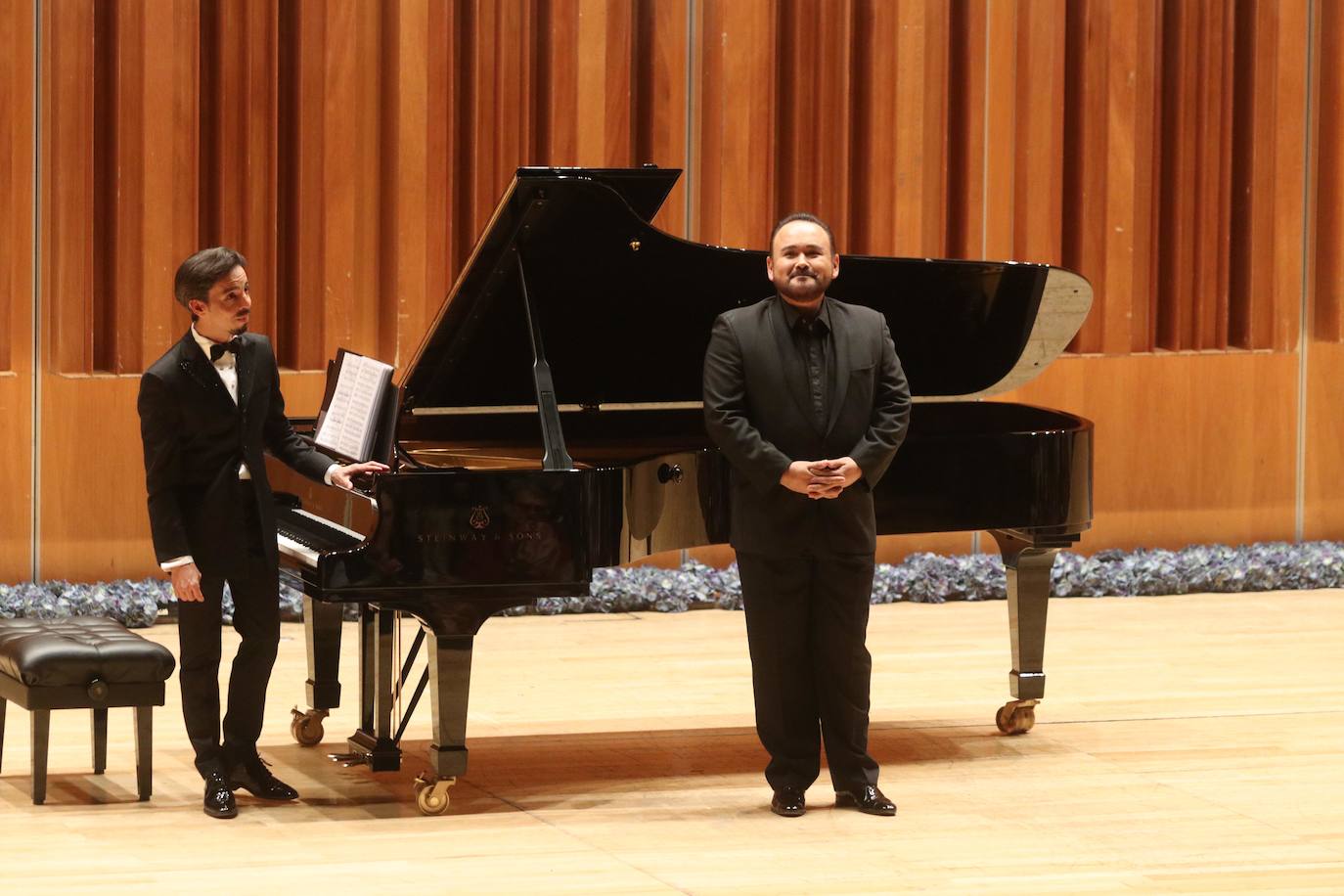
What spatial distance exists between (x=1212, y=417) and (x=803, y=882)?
14.8ft

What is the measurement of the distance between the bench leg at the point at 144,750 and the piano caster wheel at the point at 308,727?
0.56m

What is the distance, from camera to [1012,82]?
24.6 ft

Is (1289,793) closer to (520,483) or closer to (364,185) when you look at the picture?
(520,483)

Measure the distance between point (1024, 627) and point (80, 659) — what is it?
2.24 meters

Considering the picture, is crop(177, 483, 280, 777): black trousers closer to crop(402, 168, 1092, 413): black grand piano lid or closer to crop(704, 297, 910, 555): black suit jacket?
crop(402, 168, 1092, 413): black grand piano lid

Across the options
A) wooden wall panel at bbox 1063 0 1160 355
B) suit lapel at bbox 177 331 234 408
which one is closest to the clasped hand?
suit lapel at bbox 177 331 234 408

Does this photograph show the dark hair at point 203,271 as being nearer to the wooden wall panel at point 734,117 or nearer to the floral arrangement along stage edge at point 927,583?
the floral arrangement along stage edge at point 927,583

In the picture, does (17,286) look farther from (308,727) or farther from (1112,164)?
(1112,164)

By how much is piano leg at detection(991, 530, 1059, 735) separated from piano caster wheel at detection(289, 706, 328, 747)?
1.66 metres

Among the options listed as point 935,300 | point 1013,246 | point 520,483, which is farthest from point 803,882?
point 1013,246

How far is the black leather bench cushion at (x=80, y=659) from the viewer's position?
→ 4203 millimetres

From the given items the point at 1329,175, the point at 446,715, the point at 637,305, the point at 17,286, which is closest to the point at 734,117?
the point at 1329,175

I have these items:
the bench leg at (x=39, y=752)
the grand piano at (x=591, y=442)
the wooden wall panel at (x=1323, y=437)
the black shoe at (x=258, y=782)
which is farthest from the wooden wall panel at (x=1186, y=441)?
the bench leg at (x=39, y=752)

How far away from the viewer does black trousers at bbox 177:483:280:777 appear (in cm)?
414
